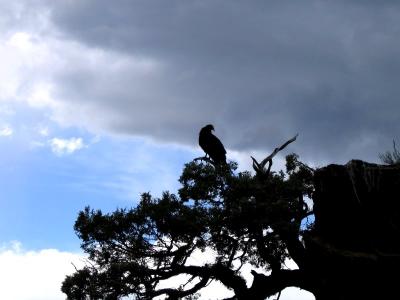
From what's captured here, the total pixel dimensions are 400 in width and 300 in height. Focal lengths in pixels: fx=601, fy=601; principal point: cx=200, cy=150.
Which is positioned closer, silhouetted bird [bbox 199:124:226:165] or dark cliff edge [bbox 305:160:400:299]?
dark cliff edge [bbox 305:160:400:299]

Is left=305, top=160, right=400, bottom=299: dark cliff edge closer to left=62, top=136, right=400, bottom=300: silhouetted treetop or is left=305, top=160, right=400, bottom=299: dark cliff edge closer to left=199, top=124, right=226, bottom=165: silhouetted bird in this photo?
left=62, top=136, right=400, bottom=300: silhouetted treetop

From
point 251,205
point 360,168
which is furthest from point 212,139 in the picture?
point 360,168

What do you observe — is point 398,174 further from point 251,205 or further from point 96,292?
point 96,292

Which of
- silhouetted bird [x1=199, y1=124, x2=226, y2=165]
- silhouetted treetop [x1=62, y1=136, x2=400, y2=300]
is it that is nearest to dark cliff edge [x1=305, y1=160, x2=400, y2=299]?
silhouetted treetop [x1=62, y1=136, x2=400, y2=300]

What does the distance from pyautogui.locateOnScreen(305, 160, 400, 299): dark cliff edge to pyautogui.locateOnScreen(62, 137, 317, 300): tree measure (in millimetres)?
664

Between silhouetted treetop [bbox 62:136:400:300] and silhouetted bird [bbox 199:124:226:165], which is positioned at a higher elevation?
silhouetted bird [bbox 199:124:226:165]

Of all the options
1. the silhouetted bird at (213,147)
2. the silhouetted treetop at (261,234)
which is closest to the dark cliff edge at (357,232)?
the silhouetted treetop at (261,234)

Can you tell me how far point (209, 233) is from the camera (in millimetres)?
14422

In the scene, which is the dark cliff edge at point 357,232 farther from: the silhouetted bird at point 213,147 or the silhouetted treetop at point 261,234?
the silhouetted bird at point 213,147

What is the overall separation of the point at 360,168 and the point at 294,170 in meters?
2.72

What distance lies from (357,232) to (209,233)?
3446mm

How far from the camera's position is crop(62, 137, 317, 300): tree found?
13922 millimetres

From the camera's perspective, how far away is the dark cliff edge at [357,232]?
1282 cm

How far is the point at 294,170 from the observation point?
15.6m
